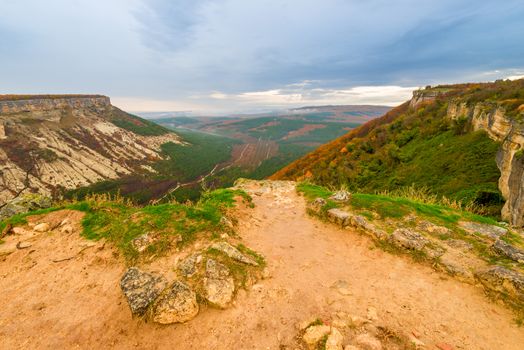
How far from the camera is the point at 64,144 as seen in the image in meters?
87.4

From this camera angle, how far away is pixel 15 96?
10025cm

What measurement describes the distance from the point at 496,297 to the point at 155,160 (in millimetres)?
119716

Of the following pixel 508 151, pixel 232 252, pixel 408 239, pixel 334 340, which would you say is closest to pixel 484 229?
pixel 408 239

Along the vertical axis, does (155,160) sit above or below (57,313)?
below

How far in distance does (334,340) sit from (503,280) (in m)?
4.67

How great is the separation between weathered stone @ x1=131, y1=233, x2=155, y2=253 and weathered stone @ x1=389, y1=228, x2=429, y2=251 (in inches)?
322

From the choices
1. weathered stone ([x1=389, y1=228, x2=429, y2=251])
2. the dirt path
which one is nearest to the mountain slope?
weathered stone ([x1=389, y1=228, x2=429, y2=251])

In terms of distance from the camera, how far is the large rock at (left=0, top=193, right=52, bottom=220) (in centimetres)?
1042

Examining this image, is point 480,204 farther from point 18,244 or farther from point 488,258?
point 18,244

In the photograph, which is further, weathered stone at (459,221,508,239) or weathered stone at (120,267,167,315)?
weathered stone at (459,221,508,239)

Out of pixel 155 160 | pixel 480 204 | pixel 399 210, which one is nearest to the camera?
pixel 399 210

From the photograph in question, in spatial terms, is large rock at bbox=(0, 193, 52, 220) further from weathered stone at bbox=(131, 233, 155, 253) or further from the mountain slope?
the mountain slope

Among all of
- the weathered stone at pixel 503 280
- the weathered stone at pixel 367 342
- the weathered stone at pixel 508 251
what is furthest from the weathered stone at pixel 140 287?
the weathered stone at pixel 508 251

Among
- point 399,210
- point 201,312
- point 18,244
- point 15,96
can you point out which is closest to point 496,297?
point 399,210
